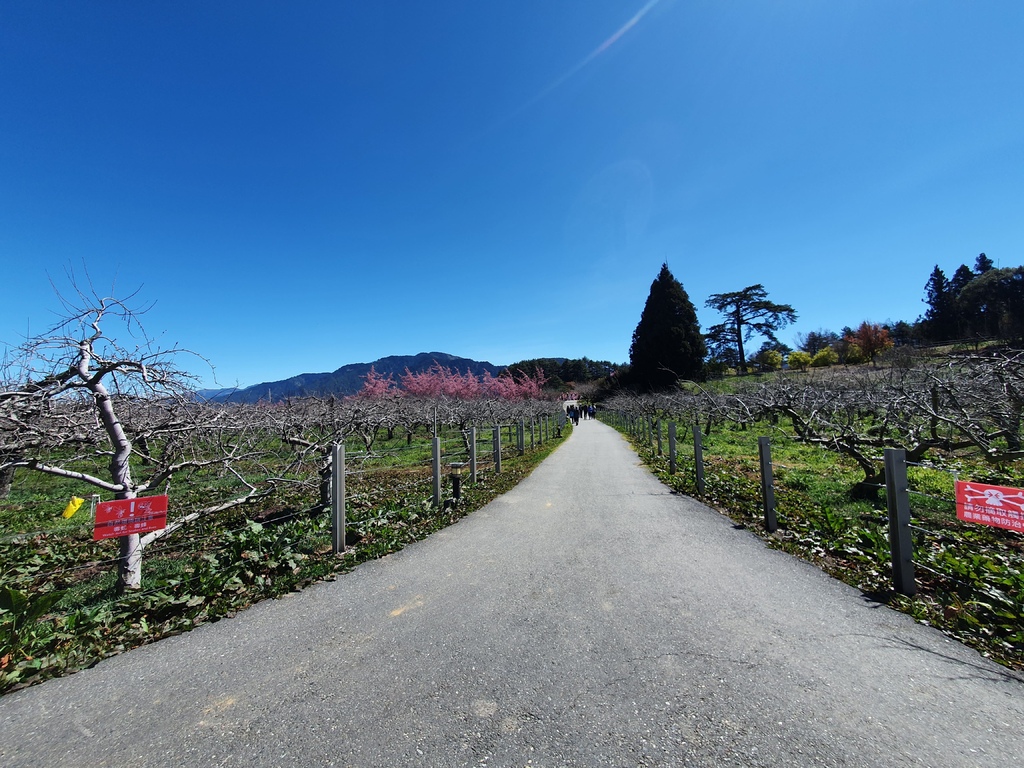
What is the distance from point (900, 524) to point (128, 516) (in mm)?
7707

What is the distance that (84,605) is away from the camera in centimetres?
425

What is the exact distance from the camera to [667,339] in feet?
156

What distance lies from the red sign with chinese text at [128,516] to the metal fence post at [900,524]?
7.29m

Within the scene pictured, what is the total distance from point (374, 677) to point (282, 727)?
617 mm

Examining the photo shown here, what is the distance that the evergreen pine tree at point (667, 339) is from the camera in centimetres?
4719

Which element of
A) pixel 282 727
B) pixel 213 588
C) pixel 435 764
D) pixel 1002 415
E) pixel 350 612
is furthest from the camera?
pixel 1002 415

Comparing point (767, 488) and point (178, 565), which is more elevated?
point (767, 488)

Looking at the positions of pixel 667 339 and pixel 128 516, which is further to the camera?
pixel 667 339

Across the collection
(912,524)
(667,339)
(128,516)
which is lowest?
(912,524)

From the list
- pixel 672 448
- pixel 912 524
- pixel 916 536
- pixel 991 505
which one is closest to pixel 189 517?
pixel 991 505

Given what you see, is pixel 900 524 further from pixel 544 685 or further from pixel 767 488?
pixel 544 685

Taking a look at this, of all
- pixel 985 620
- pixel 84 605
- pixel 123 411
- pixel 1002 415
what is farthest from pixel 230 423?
pixel 1002 415

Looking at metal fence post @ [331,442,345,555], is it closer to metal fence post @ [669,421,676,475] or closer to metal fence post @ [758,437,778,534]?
metal fence post @ [758,437,778,534]

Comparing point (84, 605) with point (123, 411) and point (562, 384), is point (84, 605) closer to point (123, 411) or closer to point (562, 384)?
point (123, 411)
